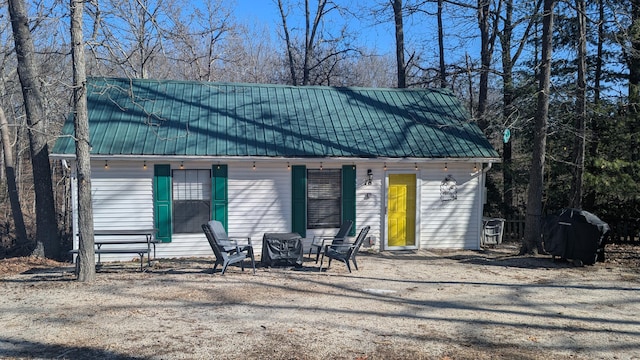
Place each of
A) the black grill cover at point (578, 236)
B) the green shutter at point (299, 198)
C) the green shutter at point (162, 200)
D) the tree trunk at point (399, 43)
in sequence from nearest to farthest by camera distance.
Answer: the black grill cover at point (578, 236) → the green shutter at point (162, 200) → the green shutter at point (299, 198) → the tree trunk at point (399, 43)

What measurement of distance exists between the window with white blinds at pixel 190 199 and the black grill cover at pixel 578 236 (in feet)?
24.7

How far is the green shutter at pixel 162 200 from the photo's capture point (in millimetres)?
10344

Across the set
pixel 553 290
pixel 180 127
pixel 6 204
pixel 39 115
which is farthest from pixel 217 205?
pixel 6 204

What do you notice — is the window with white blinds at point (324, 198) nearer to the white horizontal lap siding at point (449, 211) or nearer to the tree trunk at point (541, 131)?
the white horizontal lap siding at point (449, 211)

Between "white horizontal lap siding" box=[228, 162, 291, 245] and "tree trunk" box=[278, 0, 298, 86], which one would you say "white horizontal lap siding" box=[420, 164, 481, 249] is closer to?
"white horizontal lap siding" box=[228, 162, 291, 245]

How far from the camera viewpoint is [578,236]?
384 inches

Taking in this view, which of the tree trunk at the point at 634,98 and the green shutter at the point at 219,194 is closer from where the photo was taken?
the green shutter at the point at 219,194

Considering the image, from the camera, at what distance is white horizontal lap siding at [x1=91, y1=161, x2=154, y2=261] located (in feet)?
33.6

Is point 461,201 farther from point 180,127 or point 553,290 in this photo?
point 180,127

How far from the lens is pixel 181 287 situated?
7.48 m

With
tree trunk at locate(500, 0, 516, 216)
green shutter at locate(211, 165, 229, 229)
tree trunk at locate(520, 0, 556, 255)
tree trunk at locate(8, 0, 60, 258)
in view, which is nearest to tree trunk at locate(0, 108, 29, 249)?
tree trunk at locate(8, 0, 60, 258)

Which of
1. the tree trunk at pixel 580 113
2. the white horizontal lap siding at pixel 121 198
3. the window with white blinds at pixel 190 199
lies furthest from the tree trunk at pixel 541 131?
the white horizontal lap siding at pixel 121 198

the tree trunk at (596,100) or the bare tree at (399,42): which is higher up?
the bare tree at (399,42)

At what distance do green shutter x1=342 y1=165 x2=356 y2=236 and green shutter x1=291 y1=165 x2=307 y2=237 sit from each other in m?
0.93
